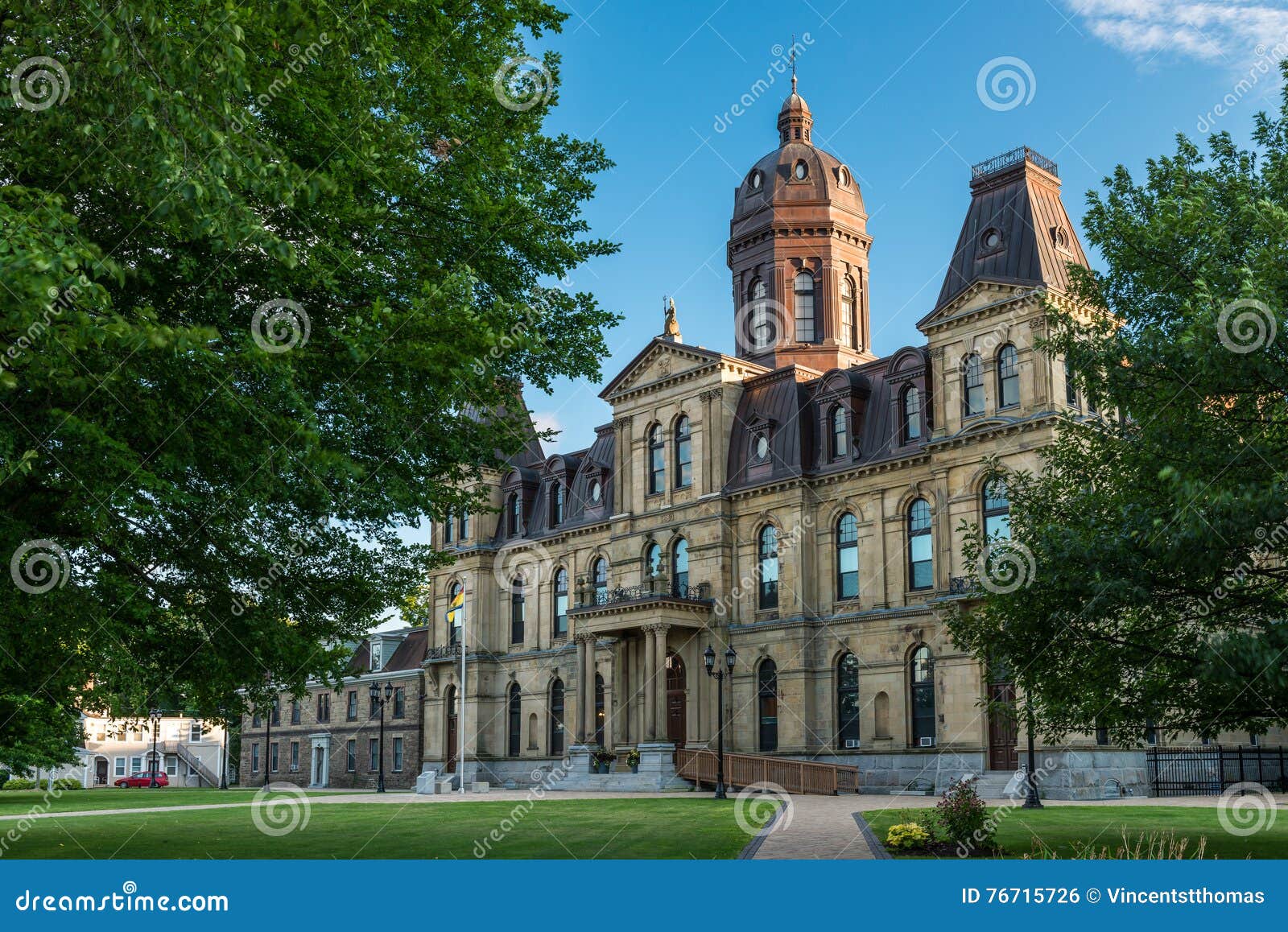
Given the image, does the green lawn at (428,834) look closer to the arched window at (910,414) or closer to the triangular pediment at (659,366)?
the arched window at (910,414)

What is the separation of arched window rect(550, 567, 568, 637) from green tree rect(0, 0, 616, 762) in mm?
36854

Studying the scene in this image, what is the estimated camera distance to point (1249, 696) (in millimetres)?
16047

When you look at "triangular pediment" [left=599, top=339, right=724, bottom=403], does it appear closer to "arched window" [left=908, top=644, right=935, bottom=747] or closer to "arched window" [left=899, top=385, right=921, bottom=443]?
"arched window" [left=899, top=385, right=921, bottom=443]

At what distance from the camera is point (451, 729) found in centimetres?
6059

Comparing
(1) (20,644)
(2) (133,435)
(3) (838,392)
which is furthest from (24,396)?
(3) (838,392)

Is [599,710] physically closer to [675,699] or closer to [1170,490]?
[675,699]

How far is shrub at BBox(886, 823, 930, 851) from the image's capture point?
58.7ft

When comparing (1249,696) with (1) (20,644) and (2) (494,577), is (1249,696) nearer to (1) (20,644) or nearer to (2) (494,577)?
(1) (20,644)

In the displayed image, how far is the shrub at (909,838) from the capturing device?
705 inches

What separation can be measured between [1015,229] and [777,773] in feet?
61.7

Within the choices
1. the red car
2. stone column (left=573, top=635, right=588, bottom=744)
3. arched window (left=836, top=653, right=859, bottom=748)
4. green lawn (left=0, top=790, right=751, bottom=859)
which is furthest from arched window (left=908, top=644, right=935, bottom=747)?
the red car

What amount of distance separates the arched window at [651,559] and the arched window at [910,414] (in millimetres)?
11932

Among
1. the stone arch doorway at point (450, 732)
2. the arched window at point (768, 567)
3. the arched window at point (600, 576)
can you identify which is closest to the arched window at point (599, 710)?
the arched window at point (600, 576)

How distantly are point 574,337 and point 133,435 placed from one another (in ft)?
27.3
